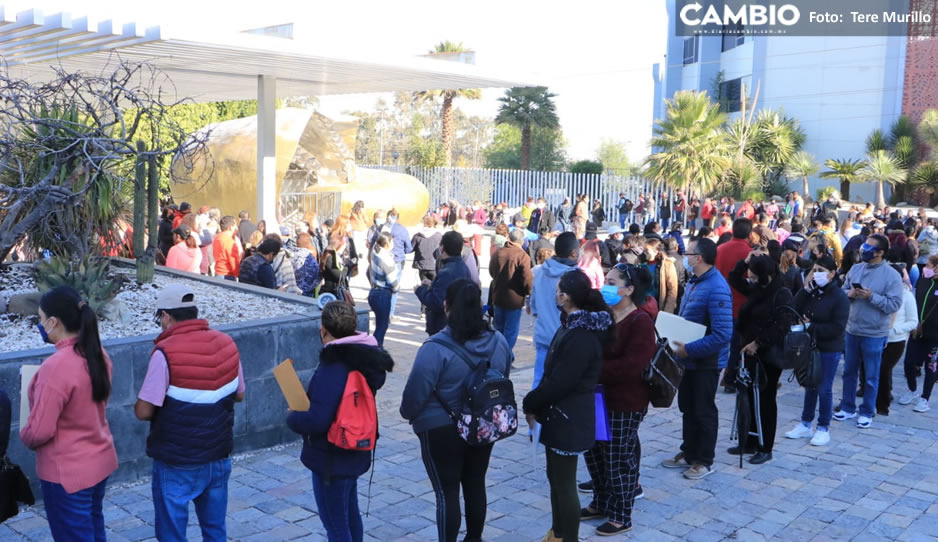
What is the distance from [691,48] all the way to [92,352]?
51.2 metres

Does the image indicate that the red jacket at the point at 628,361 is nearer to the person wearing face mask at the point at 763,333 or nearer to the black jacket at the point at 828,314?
the person wearing face mask at the point at 763,333

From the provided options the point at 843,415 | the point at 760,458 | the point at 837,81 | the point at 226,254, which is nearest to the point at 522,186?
the point at 837,81

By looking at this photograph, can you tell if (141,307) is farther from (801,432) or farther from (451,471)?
A: (801,432)

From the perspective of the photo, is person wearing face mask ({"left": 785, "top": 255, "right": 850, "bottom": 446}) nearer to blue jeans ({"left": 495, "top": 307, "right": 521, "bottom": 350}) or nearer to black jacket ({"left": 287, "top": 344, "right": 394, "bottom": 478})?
blue jeans ({"left": 495, "top": 307, "right": 521, "bottom": 350})

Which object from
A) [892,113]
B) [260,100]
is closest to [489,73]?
[260,100]

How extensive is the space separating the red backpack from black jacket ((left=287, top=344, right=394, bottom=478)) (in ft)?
0.08

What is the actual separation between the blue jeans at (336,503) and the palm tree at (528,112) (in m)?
43.3

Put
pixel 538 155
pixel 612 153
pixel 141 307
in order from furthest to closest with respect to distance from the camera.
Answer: pixel 612 153, pixel 538 155, pixel 141 307

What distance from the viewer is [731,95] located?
156ft

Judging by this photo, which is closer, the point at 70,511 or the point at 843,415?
the point at 70,511

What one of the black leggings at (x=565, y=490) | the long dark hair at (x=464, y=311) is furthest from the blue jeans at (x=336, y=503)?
the black leggings at (x=565, y=490)

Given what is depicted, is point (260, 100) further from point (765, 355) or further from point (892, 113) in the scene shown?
point (892, 113)

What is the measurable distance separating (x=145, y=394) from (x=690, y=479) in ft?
13.6

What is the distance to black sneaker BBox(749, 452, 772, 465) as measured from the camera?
676cm
